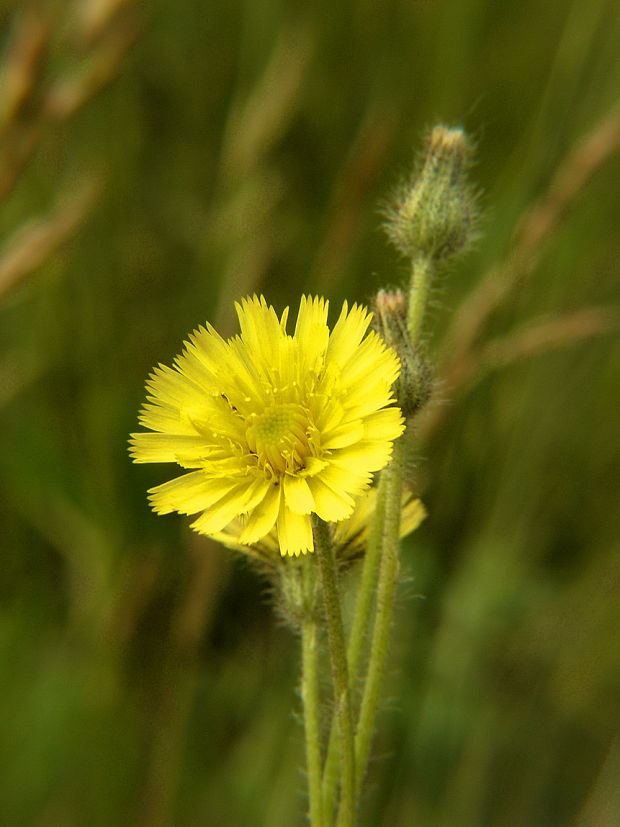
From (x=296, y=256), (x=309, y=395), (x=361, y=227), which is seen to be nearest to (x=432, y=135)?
(x=309, y=395)

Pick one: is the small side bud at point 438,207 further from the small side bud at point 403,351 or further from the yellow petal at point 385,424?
the yellow petal at point 385,424

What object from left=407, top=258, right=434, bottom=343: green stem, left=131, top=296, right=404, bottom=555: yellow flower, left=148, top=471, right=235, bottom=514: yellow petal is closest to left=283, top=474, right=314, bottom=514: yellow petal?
left=131, top=296, right=404, bottom=555: yellow flower

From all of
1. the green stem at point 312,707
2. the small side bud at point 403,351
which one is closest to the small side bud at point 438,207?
the small side bud at point 403,351

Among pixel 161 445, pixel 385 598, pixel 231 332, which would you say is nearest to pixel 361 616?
pixel 385 598

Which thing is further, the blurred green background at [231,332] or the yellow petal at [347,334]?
the blurred green background at [231,332]

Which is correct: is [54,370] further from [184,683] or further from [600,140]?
[600,140]

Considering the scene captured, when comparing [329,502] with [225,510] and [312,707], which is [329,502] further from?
[312,707]
